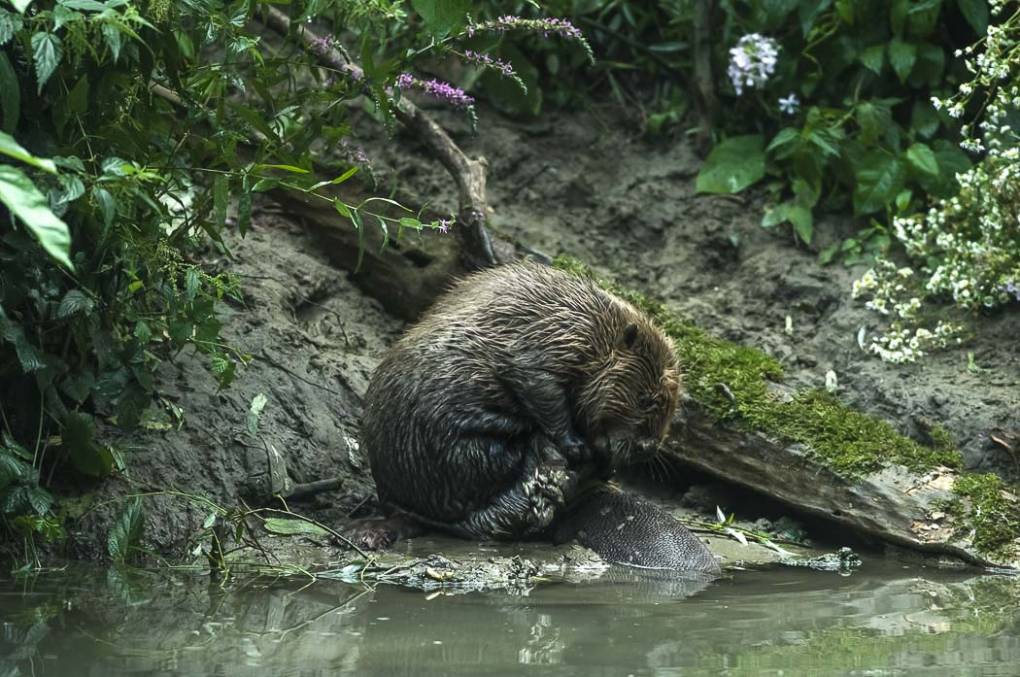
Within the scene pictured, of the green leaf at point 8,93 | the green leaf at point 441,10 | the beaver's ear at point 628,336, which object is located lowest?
the beaver's ear at point 628,336

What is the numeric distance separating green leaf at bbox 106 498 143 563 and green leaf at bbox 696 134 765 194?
449 centimetres

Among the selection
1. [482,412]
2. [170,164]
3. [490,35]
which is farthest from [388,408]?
[490,35]

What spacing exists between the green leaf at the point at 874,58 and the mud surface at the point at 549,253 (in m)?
0.98

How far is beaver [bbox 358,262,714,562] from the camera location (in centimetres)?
555

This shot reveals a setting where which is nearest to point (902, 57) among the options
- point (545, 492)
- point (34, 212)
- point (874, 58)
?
point (874, 58)

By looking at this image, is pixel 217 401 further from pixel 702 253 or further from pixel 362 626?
pixel 702 253

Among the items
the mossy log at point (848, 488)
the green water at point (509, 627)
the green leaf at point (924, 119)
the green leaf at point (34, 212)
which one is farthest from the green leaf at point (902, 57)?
the green leaf at point (34, 212)

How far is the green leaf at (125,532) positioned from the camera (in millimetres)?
4957

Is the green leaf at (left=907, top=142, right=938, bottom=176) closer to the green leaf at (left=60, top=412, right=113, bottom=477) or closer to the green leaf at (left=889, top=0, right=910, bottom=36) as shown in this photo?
the green leaf at (left=889, top=0, right=910, bottom=36)

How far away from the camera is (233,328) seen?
635 centimetres

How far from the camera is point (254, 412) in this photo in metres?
5.92

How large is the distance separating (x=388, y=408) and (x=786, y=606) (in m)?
1.95

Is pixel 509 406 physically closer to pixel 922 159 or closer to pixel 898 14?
pixel 922 159

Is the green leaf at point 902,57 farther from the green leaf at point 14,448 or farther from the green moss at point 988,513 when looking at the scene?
the green leaf at point 14,448
